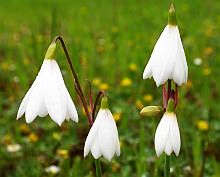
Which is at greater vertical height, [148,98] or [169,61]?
[169,61]

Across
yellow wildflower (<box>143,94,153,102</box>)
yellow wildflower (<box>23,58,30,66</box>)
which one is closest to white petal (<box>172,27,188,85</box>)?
yellow wildflower (<box>143,94,153,102</box>)

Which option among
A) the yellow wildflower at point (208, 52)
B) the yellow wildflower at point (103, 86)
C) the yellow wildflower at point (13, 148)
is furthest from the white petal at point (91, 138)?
the yellow wildflower at point (208, 52)

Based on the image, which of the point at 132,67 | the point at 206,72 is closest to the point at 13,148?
the point at 132,67

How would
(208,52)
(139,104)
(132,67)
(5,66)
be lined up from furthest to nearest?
(208,52) < (5,66) < (132,67) < (139,104)

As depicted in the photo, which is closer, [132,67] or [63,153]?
[63,153]

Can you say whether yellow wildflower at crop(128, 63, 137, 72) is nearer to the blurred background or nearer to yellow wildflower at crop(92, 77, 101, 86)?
the blurred background

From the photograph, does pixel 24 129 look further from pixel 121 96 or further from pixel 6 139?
pixel 121 96

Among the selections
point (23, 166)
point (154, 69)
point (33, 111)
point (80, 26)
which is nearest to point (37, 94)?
point (33, 111)

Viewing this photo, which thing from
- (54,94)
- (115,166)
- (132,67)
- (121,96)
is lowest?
(115,166)
